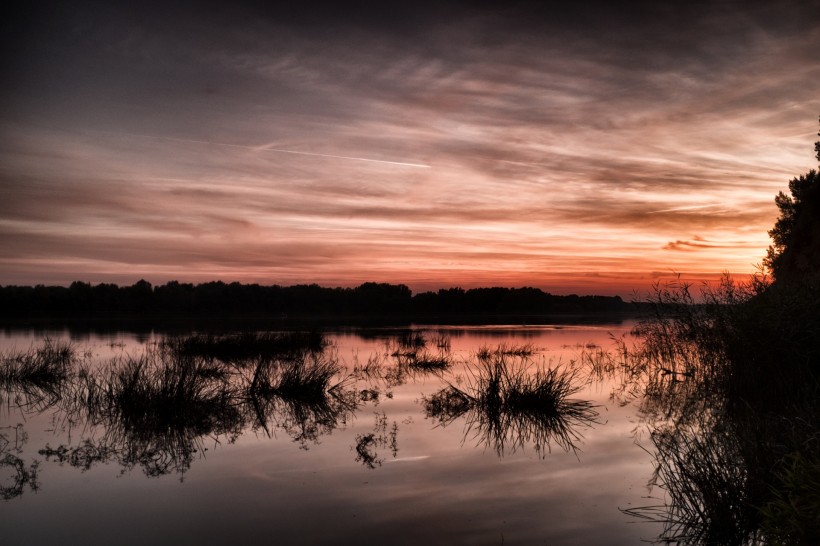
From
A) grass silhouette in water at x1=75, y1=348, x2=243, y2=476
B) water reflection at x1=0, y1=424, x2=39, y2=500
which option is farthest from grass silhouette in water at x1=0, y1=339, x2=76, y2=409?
water reflection at x1=0, y1=424, x2=39, y2=500

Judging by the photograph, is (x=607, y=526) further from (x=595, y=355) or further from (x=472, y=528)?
(x=595, y=355)

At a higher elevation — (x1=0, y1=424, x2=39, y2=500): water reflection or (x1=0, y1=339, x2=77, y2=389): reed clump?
(x1=0, y1=339, x2=77, y2=389): reed clump

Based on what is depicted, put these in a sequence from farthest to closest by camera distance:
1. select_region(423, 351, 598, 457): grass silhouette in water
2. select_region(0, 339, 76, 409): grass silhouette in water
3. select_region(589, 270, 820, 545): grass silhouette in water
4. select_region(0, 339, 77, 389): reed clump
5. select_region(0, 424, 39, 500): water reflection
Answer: select_region(0, 339, 77, 389): reed clump, select_region(0, 339, 76, 409): grass silhouette in water, select_region(423, 351, 598, 457): grass silhouette in water, select_region(0, 424, 39, 500): water reflection, select_region(589, 270, 820, 545): grass silhouette in water

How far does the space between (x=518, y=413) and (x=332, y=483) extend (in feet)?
20.1

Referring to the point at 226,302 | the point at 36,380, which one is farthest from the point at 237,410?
the point at 226,302

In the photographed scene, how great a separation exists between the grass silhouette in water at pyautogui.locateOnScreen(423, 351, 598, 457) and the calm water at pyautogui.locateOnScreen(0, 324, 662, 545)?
0.49ft

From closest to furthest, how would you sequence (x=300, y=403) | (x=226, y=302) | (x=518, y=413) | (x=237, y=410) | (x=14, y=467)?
(x=14, y=467) < (x=518, y=413) < (x=237, y=410) < (x=300, y=403) < (x=226, y=302)

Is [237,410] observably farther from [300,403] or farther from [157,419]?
[157,419]

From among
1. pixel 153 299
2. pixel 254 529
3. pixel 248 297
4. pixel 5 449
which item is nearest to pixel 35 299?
pixel 153 299

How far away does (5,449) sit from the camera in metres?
10.8

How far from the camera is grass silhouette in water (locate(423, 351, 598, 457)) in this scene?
1179cm

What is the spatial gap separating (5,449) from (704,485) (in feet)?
35.3

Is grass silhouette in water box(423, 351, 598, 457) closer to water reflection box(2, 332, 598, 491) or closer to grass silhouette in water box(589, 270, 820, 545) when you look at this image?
water reflection box(2, 332, 598, 491)

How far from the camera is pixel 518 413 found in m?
14.0
